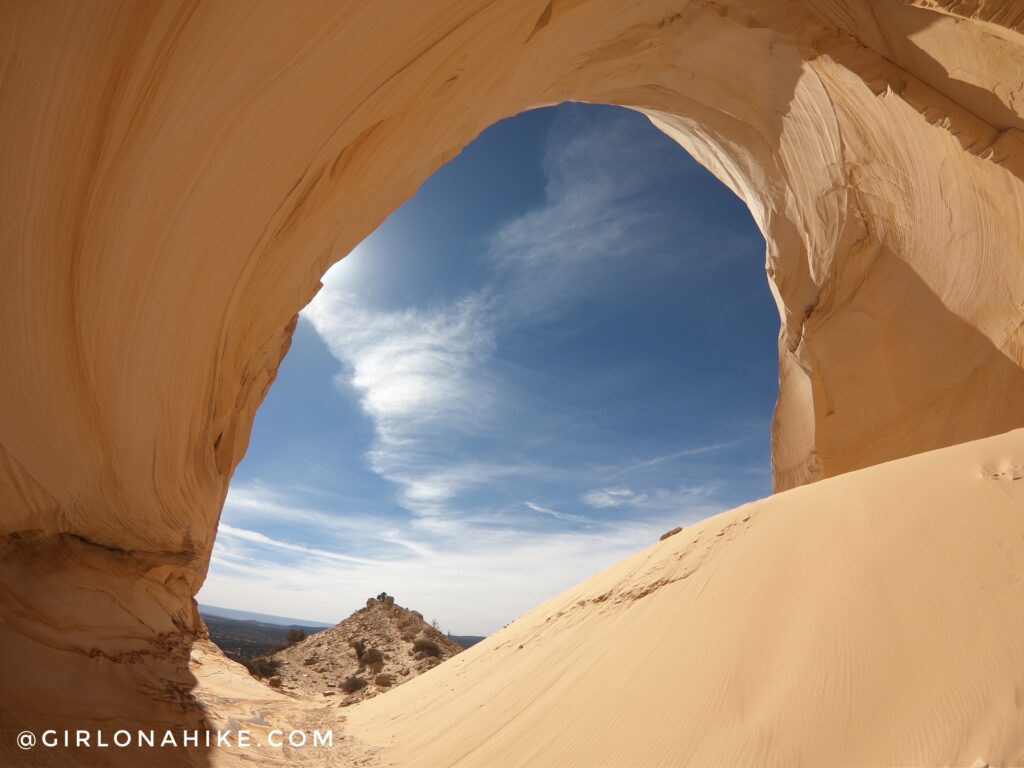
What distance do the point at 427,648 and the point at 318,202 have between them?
16.5 m

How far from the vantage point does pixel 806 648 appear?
3.68 m

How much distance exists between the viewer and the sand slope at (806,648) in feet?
9.84

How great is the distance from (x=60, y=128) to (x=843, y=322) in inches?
465

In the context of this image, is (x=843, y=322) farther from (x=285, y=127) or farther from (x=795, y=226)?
(x=285, y=127)

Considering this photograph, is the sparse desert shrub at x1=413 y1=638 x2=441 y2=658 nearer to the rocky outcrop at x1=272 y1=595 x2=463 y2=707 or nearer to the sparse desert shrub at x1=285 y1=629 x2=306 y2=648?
the rocky outcrop at x1=272 y1=595 x2=463 y2=707

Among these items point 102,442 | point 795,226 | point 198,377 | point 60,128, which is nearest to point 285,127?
point 60,128

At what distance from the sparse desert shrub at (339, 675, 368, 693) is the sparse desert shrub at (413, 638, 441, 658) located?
271cm

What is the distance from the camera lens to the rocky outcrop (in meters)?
15.2

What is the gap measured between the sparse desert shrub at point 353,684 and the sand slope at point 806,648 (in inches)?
377

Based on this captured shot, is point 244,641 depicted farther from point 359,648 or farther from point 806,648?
point 806,648

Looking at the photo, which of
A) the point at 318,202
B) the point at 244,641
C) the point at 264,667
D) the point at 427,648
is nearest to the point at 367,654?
the point at 427,648

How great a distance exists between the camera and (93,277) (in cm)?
384

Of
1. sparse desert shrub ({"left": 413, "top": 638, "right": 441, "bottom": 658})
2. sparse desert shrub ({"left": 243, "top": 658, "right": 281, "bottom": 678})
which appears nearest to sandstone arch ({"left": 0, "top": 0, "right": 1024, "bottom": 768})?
sparse desert shrub ({"left": 243, "top": 658, "right": 281, "bottom": 678})

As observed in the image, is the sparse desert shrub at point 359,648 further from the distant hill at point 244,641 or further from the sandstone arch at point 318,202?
the sandstone arch at point 318,202
